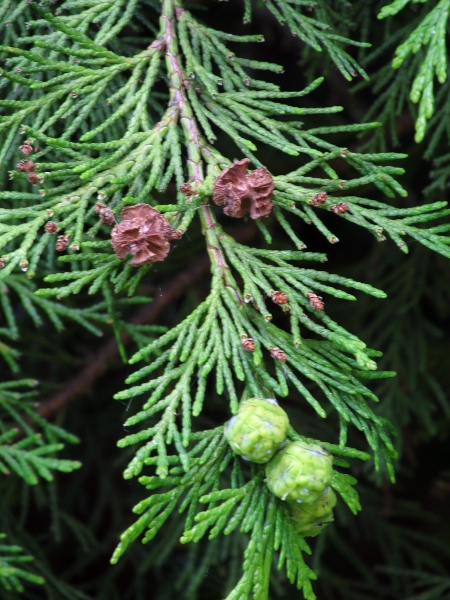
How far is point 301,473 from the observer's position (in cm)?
102

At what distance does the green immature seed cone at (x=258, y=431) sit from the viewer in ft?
3.36

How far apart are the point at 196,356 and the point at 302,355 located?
19cm

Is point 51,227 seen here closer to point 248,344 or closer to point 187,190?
point 187,190

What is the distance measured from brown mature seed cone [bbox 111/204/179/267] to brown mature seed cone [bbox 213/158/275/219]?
4.4 inches

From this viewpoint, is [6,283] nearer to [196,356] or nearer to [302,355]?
[196,356]

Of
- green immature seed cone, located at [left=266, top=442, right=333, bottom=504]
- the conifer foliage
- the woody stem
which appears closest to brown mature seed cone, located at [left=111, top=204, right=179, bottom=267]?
the conifer foliage

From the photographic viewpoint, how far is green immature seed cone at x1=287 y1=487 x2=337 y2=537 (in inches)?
41.6

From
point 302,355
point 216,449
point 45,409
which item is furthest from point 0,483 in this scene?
point 302,355

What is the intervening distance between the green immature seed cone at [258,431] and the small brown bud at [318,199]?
363 mm

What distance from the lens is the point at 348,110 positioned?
2.81m

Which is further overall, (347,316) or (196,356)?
(347,316)

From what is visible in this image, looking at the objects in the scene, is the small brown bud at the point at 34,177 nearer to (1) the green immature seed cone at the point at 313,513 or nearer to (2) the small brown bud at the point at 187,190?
(2) the small brown bud at the point at 187,190

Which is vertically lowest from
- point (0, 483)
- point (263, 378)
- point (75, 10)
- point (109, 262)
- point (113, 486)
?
point (113, 486)

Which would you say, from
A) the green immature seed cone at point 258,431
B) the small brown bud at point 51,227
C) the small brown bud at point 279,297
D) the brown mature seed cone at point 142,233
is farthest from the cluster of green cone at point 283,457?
the small brown bud at point 51,227
